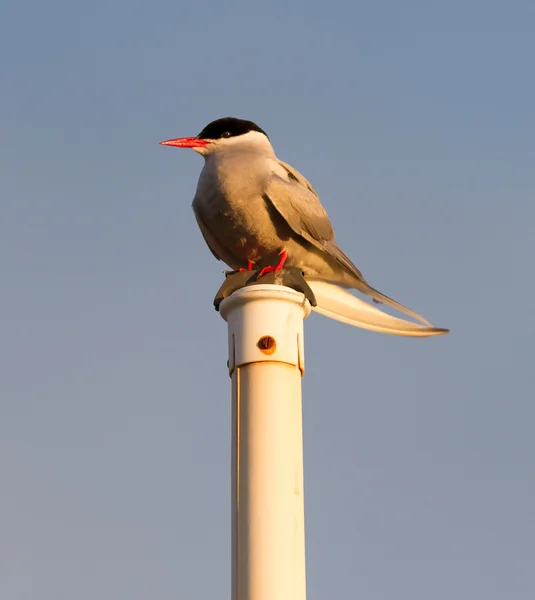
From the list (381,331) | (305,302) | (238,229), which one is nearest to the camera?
(305,302)

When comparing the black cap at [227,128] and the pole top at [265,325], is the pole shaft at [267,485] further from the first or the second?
the black cap at [227,128]

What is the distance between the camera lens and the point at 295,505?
4.82 m

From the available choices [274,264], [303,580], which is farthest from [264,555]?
[274,264]

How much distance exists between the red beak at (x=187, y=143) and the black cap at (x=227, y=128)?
0.16 ft

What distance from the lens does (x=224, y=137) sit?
7.53 meters

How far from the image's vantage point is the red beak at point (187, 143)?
753 cm

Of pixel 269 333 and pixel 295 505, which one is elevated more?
pixel 269 333

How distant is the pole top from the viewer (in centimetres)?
518

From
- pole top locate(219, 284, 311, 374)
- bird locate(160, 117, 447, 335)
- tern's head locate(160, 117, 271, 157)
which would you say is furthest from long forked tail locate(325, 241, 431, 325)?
pole top locate(219, 284, 311, 374)

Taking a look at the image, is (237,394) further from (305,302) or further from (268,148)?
(268,148)

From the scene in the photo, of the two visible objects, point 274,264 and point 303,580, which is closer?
point 303,580

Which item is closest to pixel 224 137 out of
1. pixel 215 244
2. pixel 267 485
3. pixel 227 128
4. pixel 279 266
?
pixel 227 128

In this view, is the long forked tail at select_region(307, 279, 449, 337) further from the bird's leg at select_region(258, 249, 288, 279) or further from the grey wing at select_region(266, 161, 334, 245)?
the grey wing at select_region(266, 161, 334, 245)

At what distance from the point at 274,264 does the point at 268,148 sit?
100cm
